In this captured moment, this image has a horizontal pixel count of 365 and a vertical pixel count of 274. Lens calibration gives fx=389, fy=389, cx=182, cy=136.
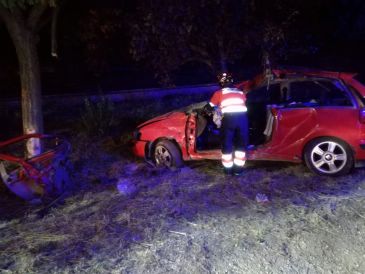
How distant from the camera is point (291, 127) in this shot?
5.53 m

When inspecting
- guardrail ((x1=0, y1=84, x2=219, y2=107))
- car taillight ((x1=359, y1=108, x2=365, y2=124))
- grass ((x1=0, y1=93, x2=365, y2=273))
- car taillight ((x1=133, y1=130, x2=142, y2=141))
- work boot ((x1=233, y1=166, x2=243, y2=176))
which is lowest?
grass ((x1=0, y1=93, x2=365, y2=273))

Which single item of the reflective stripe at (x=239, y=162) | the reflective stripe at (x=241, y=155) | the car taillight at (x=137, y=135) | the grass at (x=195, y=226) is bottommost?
the grass at (x=195, y=226)

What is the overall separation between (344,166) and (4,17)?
5.64m

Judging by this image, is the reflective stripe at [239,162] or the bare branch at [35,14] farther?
the bare branch at [35,14]

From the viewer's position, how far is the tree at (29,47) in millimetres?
6305

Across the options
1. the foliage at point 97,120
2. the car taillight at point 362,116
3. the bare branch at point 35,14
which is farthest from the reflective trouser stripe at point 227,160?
the bare branch at point 35,14

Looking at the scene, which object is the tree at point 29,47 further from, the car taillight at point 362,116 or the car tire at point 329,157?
the car taillight at point 362,116

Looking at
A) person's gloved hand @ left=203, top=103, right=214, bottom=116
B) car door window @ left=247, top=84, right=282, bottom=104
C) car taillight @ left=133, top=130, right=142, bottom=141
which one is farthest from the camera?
car taillight @ left=133, top=130, right=142, bottom=141

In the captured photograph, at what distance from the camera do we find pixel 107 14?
7707 mm

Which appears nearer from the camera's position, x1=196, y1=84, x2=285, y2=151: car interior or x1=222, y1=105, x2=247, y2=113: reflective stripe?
x1=222, y1=105, x2=247, y2=113: reflective stripe

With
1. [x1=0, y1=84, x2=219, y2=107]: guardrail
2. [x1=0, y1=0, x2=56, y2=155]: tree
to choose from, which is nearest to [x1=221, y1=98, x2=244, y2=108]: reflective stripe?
[x1=0, y1=0, x2=56, y2=155]: tree

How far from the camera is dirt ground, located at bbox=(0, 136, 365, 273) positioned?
352 centimetres

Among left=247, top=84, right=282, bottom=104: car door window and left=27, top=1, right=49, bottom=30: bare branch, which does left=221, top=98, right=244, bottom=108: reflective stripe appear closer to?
left=247, top=84, right=282, bottom=104: car door window

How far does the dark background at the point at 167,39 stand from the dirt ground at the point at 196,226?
321 cm
